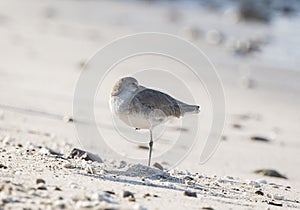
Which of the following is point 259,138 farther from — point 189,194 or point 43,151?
point 189,194

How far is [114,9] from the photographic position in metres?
26.5

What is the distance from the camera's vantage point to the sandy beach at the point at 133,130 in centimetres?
541

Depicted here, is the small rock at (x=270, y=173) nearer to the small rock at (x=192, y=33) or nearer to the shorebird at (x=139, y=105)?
the shorebird at (x=139, y=105)

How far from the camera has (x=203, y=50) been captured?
16891mm

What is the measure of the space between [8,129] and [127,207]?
3.71 meters

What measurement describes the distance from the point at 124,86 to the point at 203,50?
34.8 feet

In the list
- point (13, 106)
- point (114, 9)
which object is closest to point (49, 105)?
point (13, 106)

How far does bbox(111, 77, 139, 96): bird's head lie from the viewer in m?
6.46

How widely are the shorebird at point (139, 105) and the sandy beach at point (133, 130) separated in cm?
45

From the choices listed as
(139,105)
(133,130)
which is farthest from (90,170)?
A: (133,130)

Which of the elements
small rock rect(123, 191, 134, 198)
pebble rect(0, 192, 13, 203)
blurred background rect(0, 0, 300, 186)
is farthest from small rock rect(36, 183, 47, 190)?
blurred background rect(0, 0, 300, 186)

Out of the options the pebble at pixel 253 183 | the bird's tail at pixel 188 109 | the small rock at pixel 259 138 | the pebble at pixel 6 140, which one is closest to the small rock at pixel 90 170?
the bird's tail at pixel 188 109

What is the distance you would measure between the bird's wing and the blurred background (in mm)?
1029

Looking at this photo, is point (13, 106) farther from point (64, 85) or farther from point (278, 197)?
point (278, 197)
